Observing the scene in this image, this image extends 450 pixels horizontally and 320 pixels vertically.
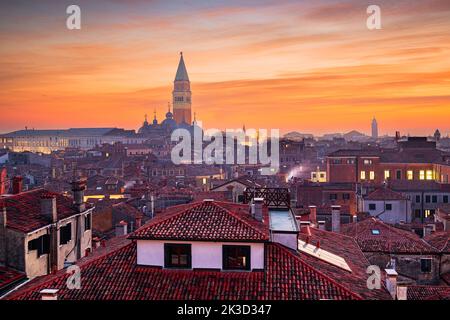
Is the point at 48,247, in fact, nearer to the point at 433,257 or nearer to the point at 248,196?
the point at 248,196

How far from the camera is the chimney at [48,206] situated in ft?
49.8

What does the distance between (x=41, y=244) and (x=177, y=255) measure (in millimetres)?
5568

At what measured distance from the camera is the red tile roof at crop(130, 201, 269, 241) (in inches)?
418

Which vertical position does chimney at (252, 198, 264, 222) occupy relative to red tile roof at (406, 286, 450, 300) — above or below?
above

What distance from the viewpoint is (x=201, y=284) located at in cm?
1014

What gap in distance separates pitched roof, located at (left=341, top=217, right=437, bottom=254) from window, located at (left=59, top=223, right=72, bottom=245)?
10087 millimetres

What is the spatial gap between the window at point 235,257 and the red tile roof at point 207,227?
0.26 m

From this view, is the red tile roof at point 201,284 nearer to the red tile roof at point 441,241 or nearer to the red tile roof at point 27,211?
the red tile roof at point 27,211

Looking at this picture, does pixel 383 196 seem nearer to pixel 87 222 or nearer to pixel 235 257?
pixel 87 222

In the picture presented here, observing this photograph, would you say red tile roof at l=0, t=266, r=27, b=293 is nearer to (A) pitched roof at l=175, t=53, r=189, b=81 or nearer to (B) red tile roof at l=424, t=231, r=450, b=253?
(B) red tile roof at l=424, t=231, r=450, b=253

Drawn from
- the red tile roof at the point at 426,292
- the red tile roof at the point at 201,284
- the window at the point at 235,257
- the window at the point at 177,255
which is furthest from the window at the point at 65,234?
the red tile roof at the point at 426,292

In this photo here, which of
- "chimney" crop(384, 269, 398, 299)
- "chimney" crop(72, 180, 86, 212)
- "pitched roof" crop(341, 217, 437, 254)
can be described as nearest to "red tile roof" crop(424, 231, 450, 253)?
"pitched roof" crop(341, 217, 437, 254)
